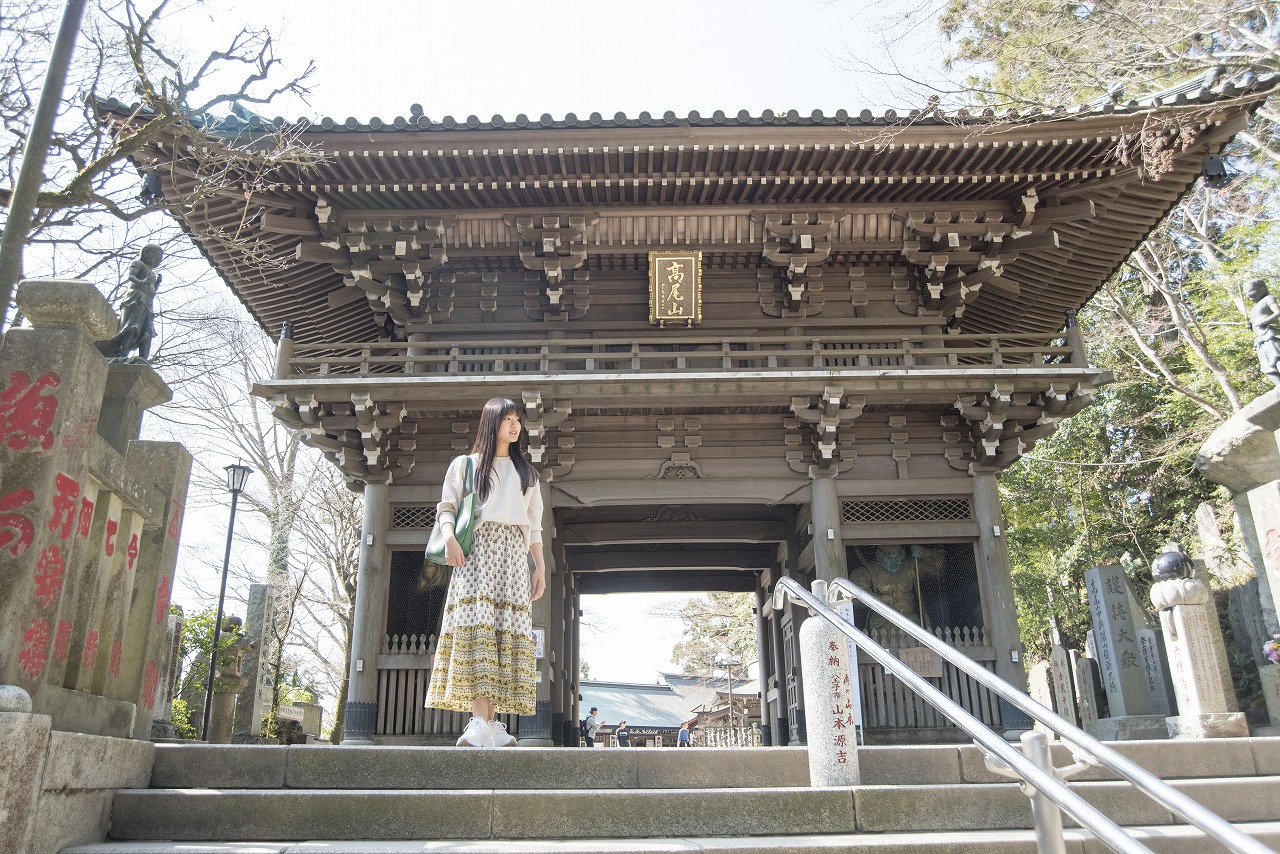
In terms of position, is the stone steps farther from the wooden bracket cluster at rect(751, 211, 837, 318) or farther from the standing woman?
the wooden bracket cluster at rect(751, 211, 837, 318)

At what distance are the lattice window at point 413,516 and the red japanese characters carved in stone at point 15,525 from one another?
7130 mm

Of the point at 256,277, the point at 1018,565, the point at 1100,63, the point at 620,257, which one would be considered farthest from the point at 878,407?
the point at 1018,565

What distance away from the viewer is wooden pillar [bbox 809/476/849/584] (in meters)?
9.88

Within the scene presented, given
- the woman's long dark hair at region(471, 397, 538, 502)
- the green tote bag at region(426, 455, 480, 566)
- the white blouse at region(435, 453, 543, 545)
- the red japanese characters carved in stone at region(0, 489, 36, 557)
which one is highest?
the woman's long dark hair at region(471, 397, 538, 502)

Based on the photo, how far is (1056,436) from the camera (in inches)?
786

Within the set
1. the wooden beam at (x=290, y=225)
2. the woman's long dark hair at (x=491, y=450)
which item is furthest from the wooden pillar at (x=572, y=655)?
the woman's long dark hair at (x=491, y=450)

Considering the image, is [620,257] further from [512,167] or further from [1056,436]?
[1056,436]

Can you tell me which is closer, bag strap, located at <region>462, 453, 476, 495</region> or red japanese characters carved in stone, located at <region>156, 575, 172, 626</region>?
red japanese characters carved in stone, located at <region>156, 575, 172, 626</region>

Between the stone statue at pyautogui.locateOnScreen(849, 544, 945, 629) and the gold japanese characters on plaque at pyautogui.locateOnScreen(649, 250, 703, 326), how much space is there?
148 inches

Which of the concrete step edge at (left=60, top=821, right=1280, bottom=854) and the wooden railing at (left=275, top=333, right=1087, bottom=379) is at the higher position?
the wooden railing at (left=275, top=333, right=1087, bottom=379)

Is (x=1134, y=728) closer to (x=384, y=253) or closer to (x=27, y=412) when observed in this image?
(x=384, y=253)

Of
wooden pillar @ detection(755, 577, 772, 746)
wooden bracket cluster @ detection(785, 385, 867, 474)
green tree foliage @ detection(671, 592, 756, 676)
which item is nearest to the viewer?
wooden bracket cluster @ detection(785, 385, 867, 474)

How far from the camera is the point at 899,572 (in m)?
10.7

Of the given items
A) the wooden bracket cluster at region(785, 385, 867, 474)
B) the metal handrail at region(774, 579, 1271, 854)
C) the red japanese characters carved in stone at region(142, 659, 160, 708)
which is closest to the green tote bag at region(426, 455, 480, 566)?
the red japanese characters carved in stone at region(142, 659, 160, 708)
